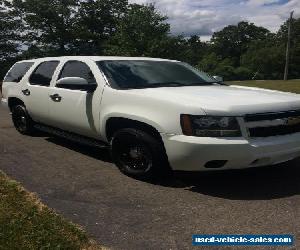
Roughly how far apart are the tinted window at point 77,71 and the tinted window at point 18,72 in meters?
1.37

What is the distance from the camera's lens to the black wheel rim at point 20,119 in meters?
7.88

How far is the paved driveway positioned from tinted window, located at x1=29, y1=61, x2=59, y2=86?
1267 millimetres

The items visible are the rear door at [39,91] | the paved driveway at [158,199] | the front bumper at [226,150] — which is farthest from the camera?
the rear door at [39,91]

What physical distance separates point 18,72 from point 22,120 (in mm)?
879

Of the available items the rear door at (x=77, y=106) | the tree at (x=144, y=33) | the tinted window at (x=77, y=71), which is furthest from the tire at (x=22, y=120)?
the tree at (x=144, y=33)

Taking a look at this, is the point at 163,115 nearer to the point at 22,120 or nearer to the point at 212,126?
the point at 212,126

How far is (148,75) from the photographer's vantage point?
19.4 ft

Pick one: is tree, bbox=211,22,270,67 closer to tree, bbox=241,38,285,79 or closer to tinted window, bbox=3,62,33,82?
tree, bbox=241,38,285,79

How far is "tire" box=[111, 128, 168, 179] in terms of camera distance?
4.97 meters

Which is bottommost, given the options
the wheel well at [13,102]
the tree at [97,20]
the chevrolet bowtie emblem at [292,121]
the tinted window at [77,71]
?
the wheel well at [13,102]

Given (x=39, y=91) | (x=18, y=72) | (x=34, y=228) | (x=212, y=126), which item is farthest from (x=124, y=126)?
(x=18, y=72)

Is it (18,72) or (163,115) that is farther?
(18,72)

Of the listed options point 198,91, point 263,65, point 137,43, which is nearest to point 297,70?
point 263,65

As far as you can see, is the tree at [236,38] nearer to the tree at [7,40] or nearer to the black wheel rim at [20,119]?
the tree at [7,40]
